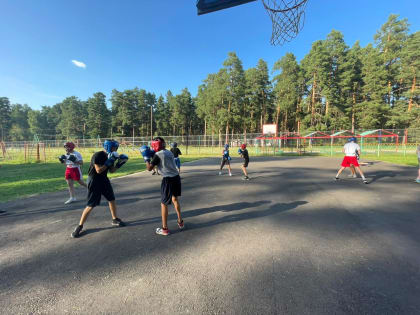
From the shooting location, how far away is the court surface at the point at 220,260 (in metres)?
2.05


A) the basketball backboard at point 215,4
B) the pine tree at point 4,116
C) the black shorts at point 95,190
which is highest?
the pine tree at point 4,116

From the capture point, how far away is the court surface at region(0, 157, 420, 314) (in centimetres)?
205

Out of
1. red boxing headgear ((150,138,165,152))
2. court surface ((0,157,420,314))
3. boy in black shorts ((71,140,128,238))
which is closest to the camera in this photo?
court surface ((0,157,420,314))

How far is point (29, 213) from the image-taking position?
4977mm

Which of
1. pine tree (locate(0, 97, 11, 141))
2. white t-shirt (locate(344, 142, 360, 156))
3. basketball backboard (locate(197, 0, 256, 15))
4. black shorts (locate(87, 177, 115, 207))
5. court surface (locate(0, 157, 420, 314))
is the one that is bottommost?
court surface (locate(0, 157, 420, 314))

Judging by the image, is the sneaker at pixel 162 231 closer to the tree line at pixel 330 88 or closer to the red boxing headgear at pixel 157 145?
the red boxing headgear at pixel 157 145

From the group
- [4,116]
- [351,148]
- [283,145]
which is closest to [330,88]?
[283,145]

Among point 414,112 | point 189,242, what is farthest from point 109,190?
point 414,112

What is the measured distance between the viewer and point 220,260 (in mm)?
2807

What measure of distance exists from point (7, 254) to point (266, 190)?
676 cm

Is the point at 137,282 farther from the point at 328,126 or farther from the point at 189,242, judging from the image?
the point at 328,126

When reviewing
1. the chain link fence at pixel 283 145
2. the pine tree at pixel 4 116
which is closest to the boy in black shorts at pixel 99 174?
the chain link fence at pixel 283 145

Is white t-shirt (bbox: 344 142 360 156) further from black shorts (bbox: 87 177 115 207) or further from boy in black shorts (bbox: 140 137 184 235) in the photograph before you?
black shorts (bbox: 87 177 115 207)

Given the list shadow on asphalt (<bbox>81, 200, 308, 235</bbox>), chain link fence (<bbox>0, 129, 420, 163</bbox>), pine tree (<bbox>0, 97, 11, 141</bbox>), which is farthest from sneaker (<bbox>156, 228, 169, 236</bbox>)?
pine tree (<bbox>0, 97, 11, 141</bbox>)
